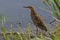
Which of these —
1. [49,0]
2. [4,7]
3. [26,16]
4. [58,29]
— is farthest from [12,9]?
[58,29]

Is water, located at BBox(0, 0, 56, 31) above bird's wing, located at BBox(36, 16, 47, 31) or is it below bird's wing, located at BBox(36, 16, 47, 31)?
above

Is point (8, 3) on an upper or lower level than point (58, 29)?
upper

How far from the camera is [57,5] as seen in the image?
8.40ft

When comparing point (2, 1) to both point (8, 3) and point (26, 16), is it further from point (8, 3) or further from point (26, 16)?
point (26, 16)

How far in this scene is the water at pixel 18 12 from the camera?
620 cm

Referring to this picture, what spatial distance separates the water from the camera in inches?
244

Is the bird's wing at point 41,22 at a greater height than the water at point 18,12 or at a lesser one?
lesser

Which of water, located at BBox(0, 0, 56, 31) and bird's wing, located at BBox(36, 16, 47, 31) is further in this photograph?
water, located at BBox(0, 0, 56, 31)

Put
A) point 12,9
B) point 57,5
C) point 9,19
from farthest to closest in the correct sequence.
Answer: point 12,9 → point 9,19 → point 57,5

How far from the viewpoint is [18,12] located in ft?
22.5

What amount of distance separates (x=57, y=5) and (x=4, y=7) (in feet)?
15.3

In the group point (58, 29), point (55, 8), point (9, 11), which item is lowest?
point (58, 29)

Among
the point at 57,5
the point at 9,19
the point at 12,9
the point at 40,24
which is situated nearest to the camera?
the point at 57,5

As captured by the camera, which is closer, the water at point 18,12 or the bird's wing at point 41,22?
the bird's wing at point 41,22
